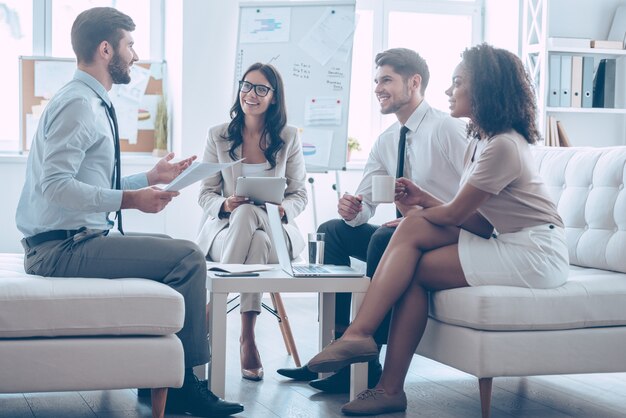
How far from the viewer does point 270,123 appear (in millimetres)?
3795

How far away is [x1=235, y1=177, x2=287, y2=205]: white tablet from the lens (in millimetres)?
3408

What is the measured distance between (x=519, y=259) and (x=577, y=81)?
294cm

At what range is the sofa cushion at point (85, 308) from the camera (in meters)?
2.32

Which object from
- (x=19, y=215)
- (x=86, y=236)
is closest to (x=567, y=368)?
(x=86, y=236)

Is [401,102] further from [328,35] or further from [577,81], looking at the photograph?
[577,81]

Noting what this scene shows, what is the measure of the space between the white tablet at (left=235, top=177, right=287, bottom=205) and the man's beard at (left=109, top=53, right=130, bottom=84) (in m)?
0.73

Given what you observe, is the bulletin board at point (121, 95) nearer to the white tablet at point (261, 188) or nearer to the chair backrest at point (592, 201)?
the white tablet at point (261, 188)

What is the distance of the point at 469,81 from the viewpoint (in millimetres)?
2828

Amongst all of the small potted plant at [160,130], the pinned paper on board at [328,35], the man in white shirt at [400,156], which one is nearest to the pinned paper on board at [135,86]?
the small potted plant at [160,130]

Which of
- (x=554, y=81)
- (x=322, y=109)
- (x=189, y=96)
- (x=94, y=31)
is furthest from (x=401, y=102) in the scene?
(x=554, y=81)

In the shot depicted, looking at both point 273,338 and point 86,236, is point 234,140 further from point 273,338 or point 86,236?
point 86,236

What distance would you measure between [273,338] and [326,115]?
4.54 feet

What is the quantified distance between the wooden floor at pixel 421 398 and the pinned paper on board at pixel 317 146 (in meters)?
1.61

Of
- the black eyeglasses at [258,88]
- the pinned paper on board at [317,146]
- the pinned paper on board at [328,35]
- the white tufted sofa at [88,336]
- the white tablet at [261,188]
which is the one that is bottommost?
the white tufted sofa at [88,336]
